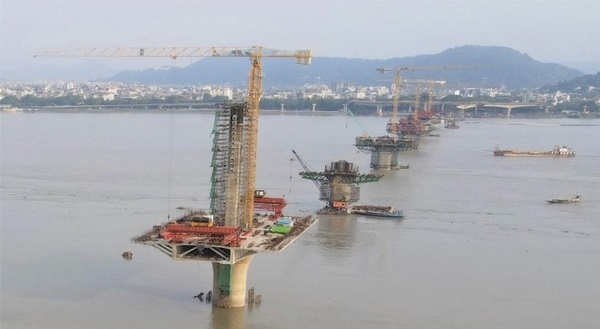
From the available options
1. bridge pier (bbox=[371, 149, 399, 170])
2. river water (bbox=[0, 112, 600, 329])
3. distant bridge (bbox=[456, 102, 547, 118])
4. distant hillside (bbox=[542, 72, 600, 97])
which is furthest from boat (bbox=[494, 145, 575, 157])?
distant hillside (bbox=[542, 72, 600, 97])

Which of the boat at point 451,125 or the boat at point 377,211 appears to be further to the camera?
the boat at point 451,125

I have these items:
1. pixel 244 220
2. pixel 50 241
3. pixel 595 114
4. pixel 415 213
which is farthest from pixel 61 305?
pixel 595 114

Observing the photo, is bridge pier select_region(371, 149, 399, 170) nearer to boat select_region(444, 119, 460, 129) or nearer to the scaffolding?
the scaffolding

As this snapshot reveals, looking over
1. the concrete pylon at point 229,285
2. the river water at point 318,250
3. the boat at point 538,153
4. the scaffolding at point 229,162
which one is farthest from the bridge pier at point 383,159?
the concrete pylon at point 229,285

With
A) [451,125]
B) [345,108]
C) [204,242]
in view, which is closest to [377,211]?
[204,242]

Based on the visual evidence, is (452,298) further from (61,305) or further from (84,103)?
(84,103)

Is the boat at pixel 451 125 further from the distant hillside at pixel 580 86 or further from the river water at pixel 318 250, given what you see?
the distant hillside at pixel 580 86

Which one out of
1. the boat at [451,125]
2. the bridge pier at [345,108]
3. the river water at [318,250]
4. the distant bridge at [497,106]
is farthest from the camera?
the distant bridge at [497,106]
